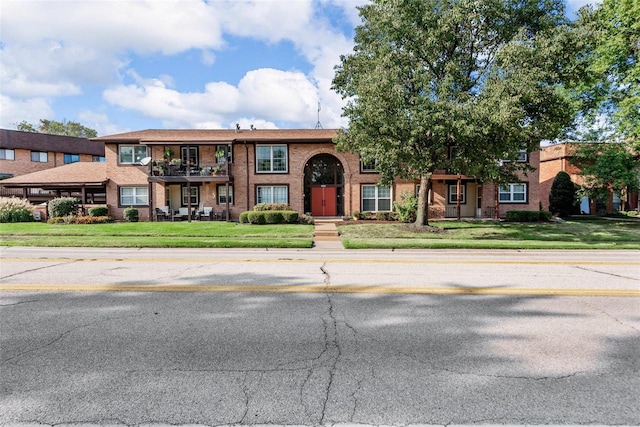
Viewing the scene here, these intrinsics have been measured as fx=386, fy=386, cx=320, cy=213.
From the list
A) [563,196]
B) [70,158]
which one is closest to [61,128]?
[70,158]

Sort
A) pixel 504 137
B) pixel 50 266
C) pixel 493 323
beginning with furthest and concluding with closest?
1. pixel 504 137
2. pixel 50 266
3. pixel 493 323

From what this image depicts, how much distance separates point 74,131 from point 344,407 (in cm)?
8835

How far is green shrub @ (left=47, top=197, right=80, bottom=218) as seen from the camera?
25.6 m

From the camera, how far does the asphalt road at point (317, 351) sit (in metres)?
3.08

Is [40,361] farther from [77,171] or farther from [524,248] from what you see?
[77,171]

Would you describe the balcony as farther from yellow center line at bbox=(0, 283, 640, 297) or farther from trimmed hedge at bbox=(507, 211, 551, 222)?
trimmed hedge at bbox=(507, 211, 551, 222)

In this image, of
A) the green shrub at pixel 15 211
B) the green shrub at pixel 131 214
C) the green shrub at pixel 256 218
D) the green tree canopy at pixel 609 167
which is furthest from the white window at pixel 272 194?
the green tree canopy at pixel 609 167

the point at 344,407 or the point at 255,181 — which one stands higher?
the point at 255,181

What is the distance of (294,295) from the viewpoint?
21.3 ft

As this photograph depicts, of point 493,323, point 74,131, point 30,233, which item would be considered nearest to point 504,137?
point 493,323

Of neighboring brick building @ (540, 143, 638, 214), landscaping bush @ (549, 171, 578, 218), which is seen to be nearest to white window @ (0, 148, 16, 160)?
neighboring brick building @ (540, 143, 638, 214)

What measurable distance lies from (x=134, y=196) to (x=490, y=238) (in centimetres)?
2420

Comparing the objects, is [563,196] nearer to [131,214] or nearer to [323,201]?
[323,201]

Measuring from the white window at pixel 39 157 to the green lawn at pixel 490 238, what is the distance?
40.0 m
